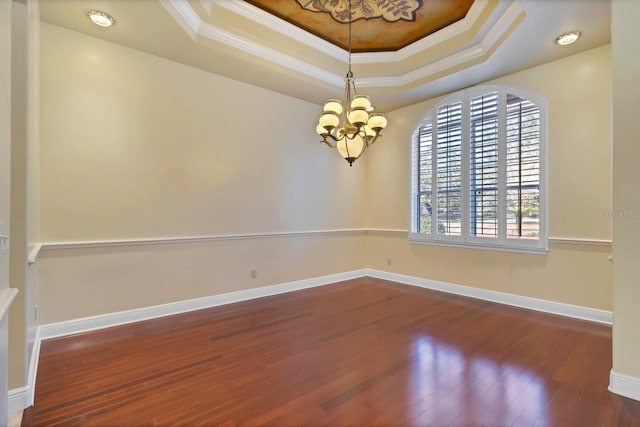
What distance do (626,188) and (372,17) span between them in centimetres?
294

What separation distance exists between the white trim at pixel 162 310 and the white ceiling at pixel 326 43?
293cm

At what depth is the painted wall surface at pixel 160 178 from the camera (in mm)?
3107

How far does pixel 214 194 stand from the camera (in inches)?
162

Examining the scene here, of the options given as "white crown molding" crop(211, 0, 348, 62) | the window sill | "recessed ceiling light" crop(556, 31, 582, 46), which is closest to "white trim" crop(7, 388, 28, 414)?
"white crown molding" crop(211, 0, 348, 62)

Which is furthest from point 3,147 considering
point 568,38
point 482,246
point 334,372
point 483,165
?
point 482,246

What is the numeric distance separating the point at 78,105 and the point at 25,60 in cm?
138

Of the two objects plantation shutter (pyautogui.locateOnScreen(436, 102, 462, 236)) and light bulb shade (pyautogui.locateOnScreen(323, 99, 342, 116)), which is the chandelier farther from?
plantation shutter (pyautogui.locateOnScreen(436, 102, 462, 236))

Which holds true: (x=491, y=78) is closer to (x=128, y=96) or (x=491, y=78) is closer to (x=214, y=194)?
(x=214, y=194)

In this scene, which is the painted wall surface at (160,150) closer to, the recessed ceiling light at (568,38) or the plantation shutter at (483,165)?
the plantation shutter at (483,165)

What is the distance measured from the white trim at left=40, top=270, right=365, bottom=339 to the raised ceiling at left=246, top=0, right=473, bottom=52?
3.52 metres

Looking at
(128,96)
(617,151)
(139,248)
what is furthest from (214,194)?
(617,151)

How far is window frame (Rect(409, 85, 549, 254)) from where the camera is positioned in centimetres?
390

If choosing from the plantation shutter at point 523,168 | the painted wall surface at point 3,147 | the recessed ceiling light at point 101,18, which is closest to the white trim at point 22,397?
the painted wall surface at point 3,147

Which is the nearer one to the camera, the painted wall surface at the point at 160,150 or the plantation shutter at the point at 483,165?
the painted wall surface at the point at 160,150
